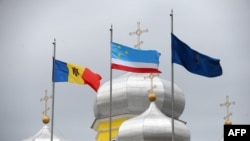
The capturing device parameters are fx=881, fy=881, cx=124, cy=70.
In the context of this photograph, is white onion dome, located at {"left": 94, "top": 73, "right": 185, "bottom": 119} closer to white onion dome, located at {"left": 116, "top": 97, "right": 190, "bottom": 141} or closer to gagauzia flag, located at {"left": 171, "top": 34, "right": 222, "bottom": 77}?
white onion dome, located at {"left": 116, "top": 97, "right": 190, "bottom": 141}

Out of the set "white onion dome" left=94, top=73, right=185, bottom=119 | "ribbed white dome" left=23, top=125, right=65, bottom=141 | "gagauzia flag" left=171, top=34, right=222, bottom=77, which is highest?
"gagauzia flag" left=171, top=34, right=222, bottom=77

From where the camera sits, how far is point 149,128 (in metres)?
39.8

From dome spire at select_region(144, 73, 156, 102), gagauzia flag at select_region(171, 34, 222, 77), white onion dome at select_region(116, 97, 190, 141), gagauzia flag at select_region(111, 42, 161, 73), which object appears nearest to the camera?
gagauzia flag at select_region(171, 34, 222, 77)

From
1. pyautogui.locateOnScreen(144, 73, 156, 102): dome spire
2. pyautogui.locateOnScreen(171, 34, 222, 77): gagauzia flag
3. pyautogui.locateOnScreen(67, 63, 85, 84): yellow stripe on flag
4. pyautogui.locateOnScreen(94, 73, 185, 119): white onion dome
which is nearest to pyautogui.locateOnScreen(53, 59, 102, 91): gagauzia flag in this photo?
pyautogui.locateOnScreen(67, 63, 85, 84): yellow stripe on flag

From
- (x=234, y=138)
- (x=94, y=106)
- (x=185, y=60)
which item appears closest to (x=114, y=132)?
(x=94, y=106)

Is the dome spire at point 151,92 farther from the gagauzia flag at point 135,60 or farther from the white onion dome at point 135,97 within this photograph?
the gagauzia flag at point 135,60

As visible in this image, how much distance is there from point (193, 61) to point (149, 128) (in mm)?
11972

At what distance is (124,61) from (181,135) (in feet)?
40.5

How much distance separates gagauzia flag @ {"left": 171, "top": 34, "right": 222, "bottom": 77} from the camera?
27942 mm

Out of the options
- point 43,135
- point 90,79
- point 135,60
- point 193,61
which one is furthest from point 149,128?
point 193,61

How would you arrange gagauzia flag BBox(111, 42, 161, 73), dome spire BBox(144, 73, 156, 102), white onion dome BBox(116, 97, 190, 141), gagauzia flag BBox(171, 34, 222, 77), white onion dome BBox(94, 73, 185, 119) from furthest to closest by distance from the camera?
white onion dome BBox(94, 73, 185, 119)
dome spire BBox(144, 73, 156, 102)
white onion dome BBox(116, 97, 190, 141)
gagauzia flag BBox(111, 42, 161, 73)
gagauzia flag BBox(171, 34, 222, 77)

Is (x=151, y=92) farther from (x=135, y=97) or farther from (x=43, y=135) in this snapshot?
(x=43, y=135)

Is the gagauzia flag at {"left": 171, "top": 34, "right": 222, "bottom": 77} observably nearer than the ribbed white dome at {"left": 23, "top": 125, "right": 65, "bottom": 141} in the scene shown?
Yes

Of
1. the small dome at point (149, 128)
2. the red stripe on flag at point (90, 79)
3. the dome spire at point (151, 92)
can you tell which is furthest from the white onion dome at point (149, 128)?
the red stripe on flag at point (90, 79)
